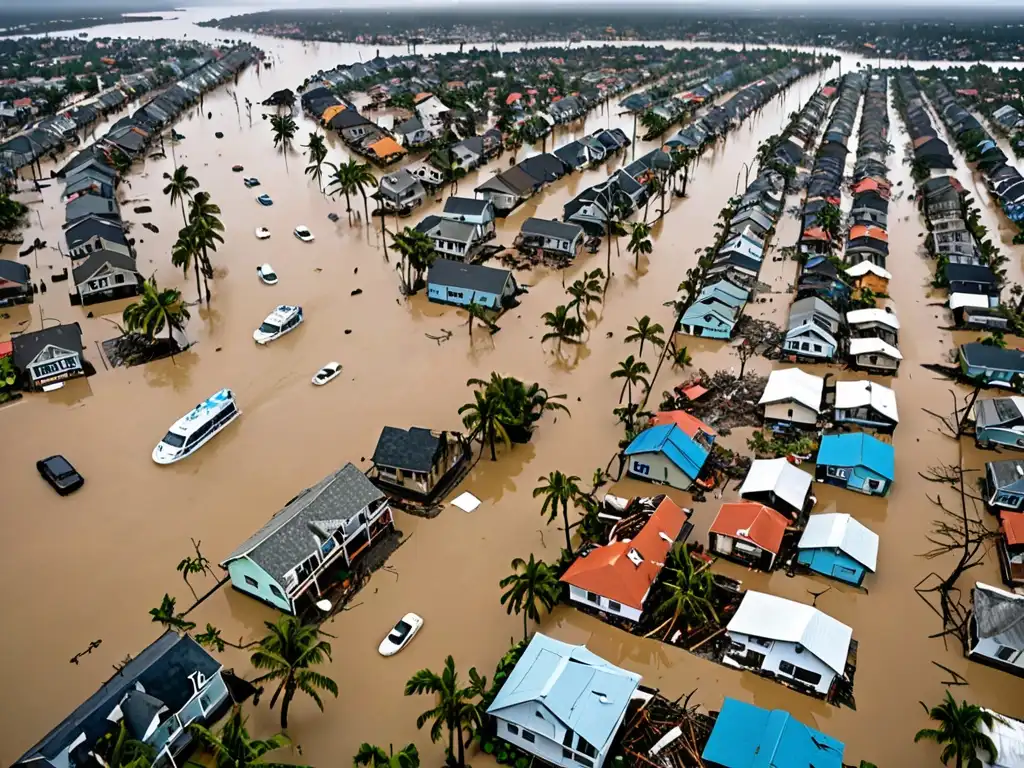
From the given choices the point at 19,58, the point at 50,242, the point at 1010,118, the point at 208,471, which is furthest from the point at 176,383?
the point at 19,58

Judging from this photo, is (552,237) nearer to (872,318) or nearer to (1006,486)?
(872,318)

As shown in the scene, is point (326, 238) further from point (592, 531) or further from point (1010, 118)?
point (1010, 118)

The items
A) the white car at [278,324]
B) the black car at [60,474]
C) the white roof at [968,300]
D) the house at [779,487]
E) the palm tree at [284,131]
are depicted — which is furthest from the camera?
the palm tree at [284,131]

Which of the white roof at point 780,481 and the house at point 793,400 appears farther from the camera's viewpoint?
the house at point 793,400

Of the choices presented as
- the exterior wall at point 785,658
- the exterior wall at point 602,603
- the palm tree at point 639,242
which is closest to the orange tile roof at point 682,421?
the exterior wall at point 602,603

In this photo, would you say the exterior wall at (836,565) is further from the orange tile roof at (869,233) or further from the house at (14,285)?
the house at (14,285)

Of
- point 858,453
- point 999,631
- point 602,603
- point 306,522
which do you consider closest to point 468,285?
point 306,522
